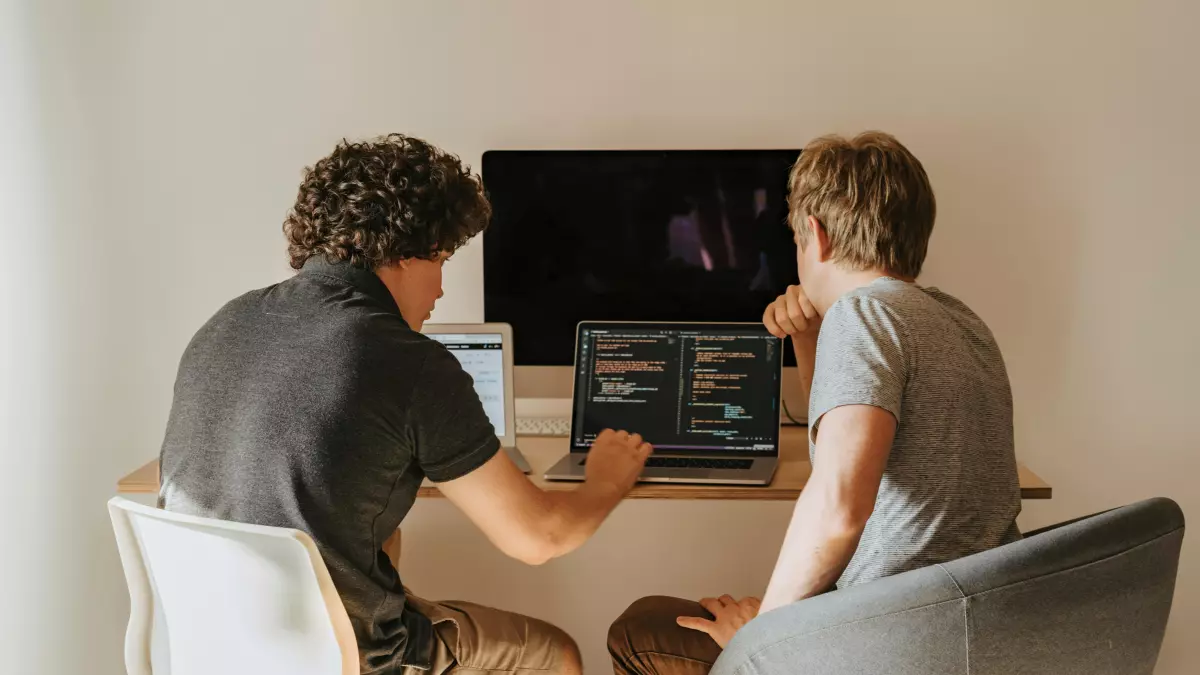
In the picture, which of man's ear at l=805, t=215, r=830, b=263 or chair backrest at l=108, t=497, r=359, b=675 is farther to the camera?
man's ear at l=805, t=215, r=830, b=263

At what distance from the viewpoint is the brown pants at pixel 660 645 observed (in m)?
1.68

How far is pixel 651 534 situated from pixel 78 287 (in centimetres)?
150

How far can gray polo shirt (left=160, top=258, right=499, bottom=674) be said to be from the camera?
1.34 meters

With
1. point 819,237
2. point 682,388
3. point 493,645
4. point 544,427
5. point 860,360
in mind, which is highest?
point 819,237

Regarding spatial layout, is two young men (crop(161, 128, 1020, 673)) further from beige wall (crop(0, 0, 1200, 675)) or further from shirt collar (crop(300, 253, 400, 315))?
beige wall (crop(0, 0, 1200, 675))

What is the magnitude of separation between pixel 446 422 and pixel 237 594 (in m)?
0.34

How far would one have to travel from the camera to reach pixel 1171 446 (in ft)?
7.92

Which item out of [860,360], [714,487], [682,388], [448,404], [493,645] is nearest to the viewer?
[860,360]

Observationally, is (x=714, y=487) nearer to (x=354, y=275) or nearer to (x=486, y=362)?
(x=486, y=362)

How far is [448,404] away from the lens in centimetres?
141

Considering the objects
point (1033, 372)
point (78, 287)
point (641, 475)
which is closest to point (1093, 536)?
point (641, 475)

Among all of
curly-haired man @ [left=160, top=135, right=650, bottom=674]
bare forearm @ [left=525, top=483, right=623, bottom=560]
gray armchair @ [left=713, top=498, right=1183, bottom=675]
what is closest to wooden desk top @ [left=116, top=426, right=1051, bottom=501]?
bare forearm @ [left=525, top=483, right=623, bottom=560]

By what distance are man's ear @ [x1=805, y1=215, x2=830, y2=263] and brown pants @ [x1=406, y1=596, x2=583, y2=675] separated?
76cm

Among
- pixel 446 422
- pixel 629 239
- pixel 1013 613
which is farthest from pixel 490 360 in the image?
pixel 1013 613
